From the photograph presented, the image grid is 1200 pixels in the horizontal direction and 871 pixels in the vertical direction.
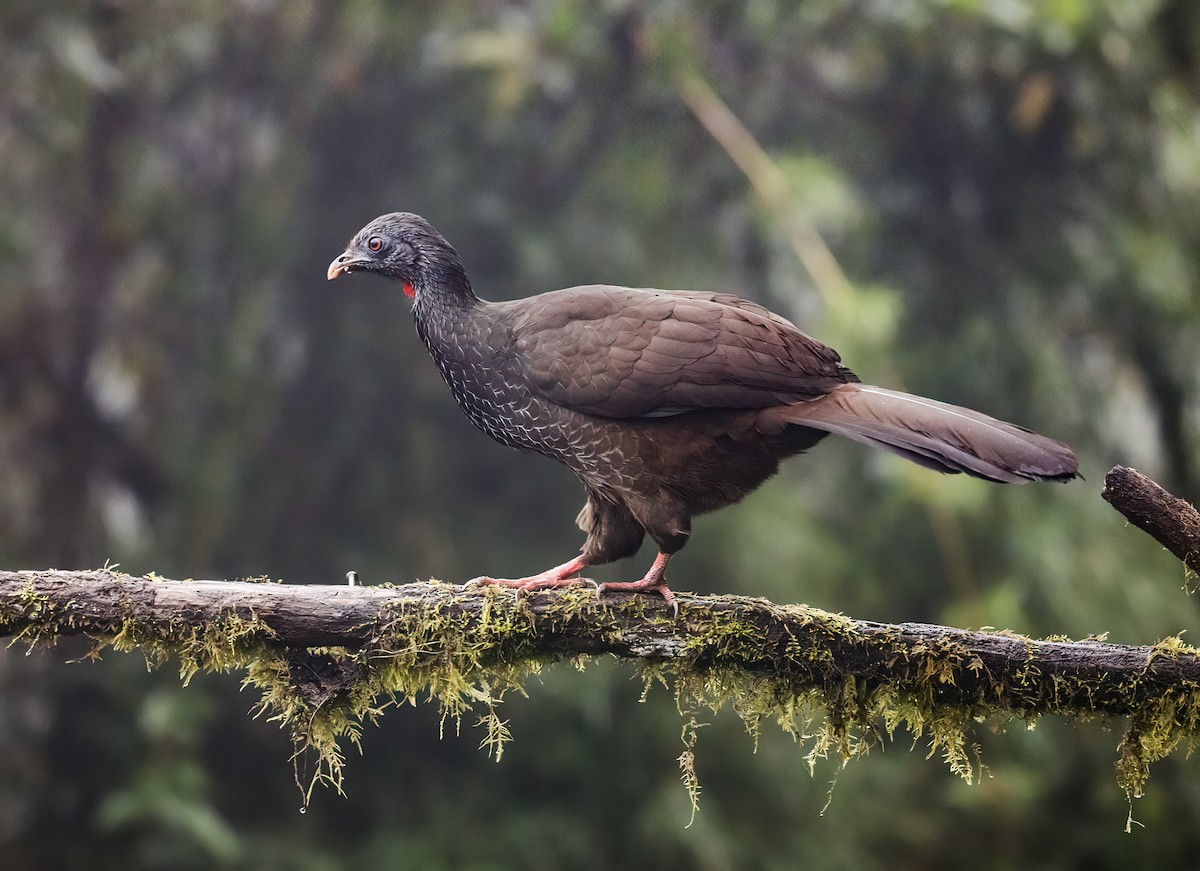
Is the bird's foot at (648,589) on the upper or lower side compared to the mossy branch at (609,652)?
upper

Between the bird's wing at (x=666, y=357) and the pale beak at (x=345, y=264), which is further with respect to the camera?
the pale beak at (x=345, y=264)

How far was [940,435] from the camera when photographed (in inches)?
98.2

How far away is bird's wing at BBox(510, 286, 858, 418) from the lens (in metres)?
2.86

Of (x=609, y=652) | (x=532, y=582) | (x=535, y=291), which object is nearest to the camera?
(x=609, y=652)

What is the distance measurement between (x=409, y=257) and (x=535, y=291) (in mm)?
2573

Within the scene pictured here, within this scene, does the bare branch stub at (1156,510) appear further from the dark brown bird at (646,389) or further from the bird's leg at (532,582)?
the bird's leg at (532,582)

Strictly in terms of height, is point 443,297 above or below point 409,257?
below

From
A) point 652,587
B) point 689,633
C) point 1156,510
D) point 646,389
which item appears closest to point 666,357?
point 646,389

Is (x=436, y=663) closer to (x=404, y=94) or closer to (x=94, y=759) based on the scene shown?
(x=94, y=759)

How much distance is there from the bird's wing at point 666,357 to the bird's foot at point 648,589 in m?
0.41

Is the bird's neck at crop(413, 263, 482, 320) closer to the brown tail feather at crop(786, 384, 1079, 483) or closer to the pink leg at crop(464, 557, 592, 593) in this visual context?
the pink leg at crop(464, 557, 592, 593)

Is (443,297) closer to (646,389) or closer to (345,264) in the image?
(345,264)

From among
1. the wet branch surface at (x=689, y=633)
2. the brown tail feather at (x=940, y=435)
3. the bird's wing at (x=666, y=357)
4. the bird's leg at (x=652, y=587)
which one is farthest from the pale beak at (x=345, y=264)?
the brown tail feather at (x=940, y=435)

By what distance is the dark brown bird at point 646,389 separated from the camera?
9.39 feet
